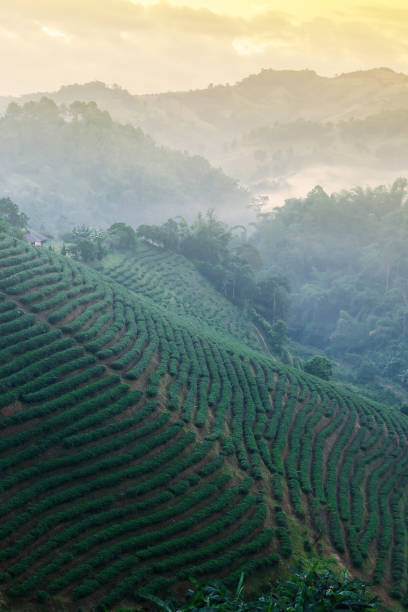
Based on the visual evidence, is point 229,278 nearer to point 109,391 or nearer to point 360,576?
point 109,391

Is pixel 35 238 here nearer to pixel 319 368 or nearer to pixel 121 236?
pixel 121 236

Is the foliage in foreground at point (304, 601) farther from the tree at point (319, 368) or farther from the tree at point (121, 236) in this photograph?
the tree at point (121, 236)

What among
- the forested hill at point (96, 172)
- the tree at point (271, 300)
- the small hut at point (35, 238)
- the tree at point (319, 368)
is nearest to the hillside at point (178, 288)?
the tree at point (271, 300)

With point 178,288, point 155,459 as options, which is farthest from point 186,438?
point 178,288

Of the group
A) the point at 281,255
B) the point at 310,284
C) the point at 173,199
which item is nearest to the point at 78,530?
the point at 310,284

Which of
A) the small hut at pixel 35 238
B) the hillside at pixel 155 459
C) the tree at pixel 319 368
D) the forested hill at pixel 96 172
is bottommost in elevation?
the tree at pixel 319 368

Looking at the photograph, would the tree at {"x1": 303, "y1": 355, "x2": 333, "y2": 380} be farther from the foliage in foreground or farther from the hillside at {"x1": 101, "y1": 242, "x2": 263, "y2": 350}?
the foliage in foreground
